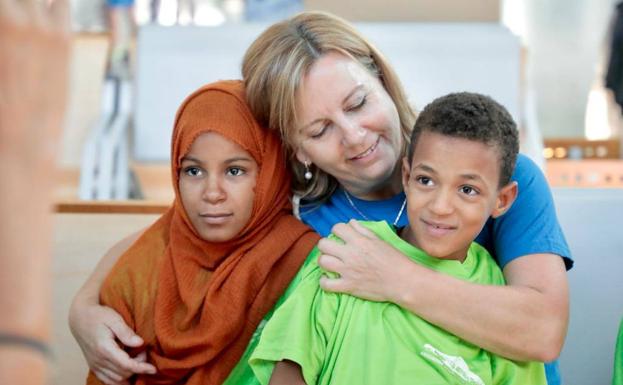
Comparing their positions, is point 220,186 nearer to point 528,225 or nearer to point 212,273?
point 212,273

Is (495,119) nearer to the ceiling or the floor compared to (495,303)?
nearer to the ceiling

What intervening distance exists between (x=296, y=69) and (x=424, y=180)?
440mm

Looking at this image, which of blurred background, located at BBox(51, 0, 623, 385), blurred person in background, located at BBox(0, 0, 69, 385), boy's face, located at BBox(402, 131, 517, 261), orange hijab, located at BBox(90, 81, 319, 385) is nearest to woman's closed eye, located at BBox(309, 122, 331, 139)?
orange hijab, located at BBox(90, 81, 319, 385)

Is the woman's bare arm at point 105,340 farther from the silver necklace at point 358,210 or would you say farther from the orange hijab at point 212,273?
the silver necklace at point 358,210

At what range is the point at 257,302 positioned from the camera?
6.70ft

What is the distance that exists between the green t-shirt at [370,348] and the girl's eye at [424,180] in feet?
0.46

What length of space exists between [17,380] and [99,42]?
4.08 m

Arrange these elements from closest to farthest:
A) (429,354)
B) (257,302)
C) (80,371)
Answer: (429,354) < (257,302) < (80,371)

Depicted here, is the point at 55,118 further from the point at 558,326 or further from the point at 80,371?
the point at 80,371

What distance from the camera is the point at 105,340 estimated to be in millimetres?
2014

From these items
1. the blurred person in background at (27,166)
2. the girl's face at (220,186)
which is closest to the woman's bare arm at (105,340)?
the girl's face at (220,186)

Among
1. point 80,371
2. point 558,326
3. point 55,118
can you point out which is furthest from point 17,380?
point 80,371

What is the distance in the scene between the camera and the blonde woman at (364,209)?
172cm

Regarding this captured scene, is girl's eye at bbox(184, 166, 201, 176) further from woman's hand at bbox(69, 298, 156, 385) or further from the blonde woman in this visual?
woman's hand at bbox(69, 298, 156, 385)
